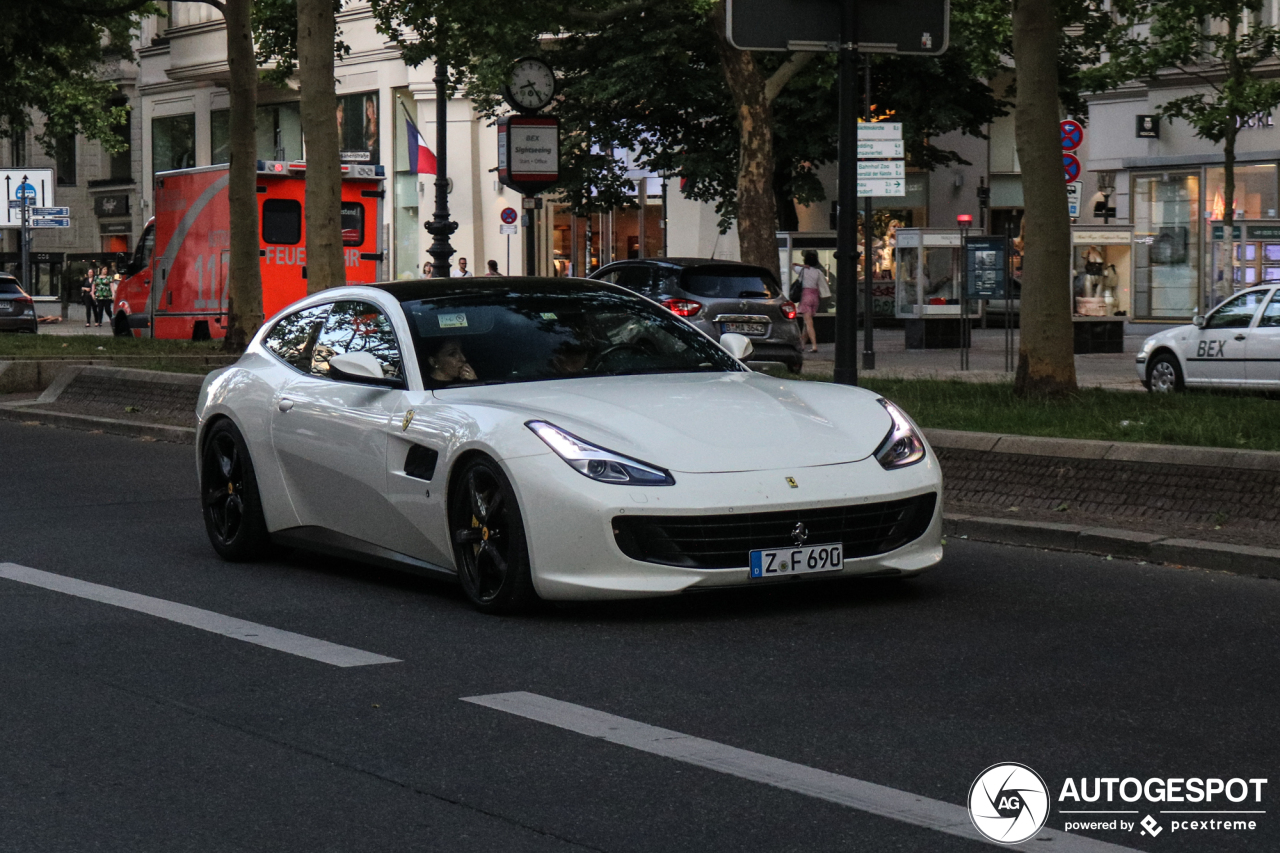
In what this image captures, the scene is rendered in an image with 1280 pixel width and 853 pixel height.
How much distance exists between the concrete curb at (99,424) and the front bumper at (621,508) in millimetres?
9106

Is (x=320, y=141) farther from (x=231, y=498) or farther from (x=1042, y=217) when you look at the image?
(x=231, y=498)

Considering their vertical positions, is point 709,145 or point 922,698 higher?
point 709,145

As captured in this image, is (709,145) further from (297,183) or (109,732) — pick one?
(109,732)

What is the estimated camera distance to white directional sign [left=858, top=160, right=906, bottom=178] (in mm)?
20391

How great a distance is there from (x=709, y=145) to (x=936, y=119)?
4.72 metres

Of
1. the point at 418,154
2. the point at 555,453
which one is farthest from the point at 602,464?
the point at 418,154

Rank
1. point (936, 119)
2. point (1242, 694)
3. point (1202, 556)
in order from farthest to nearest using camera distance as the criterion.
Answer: point (936, 119)
point (1202, 556)
point (1242, 694)

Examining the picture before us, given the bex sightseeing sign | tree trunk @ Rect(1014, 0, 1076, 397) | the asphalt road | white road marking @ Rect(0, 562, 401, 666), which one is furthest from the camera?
the bex sightseeing sign

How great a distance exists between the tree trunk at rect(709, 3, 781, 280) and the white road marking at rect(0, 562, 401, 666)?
20436 mm

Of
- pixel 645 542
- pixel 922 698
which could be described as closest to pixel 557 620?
Result: pixel 645 542

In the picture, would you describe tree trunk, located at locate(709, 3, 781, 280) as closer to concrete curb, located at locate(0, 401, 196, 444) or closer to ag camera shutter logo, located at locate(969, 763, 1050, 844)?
concrete curb, located at locate(0, 401, 196, 444)

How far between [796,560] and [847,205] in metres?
5.64

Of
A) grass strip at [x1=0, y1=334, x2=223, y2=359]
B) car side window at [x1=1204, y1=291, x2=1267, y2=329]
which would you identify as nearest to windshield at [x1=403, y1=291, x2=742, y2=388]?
car side window at [x1=1204, y1=291, x2=1267, y2=329]

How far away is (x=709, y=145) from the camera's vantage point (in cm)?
4097
